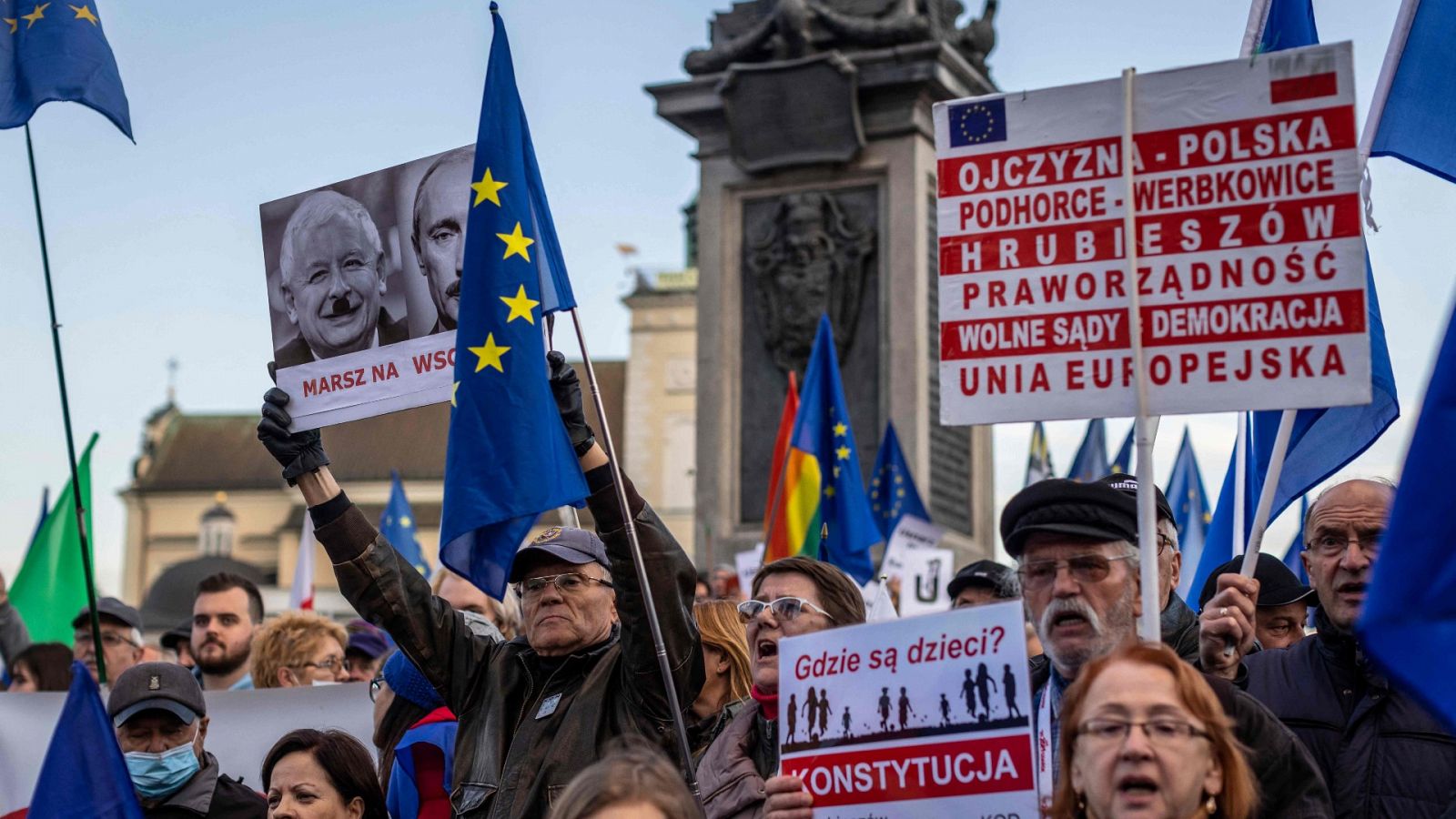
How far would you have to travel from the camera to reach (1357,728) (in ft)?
14.8

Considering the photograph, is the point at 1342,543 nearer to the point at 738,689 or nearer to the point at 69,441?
the point at 738,689

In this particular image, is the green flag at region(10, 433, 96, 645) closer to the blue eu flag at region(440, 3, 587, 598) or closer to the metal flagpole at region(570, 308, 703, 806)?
the blue eu flag at region(440, 3, 587, 598)

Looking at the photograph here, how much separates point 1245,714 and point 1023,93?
1.57m

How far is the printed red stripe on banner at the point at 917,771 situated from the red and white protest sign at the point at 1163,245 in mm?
863

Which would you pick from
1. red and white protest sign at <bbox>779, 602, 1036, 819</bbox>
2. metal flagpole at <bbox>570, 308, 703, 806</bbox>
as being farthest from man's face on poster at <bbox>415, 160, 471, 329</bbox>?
red and white protest sign at <bbox>779, 602, 1036, 819</bbox>

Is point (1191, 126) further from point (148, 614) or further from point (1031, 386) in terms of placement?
point (148, 614)

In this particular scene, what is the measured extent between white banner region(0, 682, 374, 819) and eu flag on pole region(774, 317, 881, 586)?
3.81 m

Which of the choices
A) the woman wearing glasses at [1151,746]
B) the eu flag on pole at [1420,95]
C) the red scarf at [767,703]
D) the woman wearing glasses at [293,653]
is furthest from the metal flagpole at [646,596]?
the woman wearing glasses at [293,653]

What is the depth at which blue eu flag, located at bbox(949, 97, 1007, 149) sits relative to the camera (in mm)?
4535

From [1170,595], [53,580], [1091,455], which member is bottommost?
[1170,595]

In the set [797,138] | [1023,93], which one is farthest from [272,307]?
[797,138]

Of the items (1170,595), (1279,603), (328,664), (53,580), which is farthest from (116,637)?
(1170,595)

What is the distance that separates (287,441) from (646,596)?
3.98 feet

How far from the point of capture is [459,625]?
5.39m
